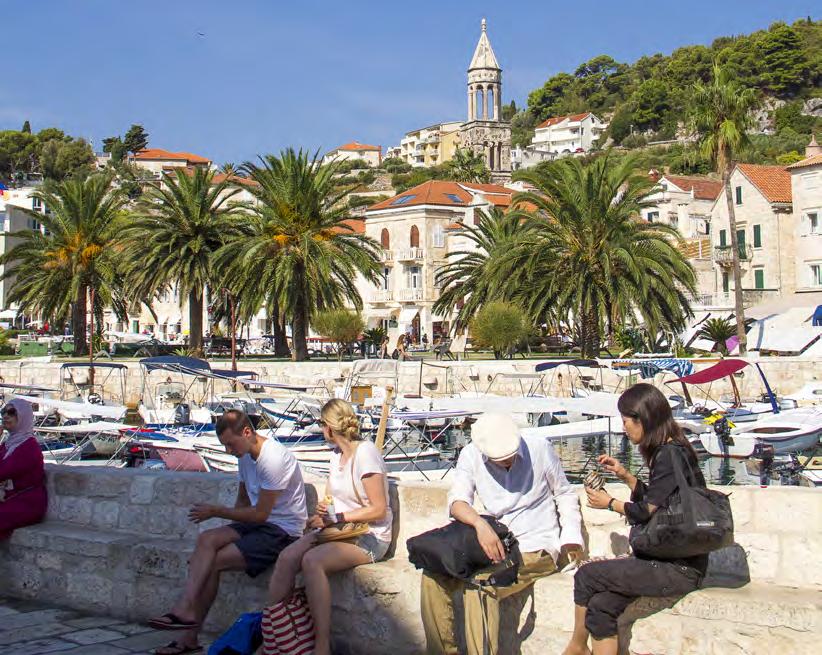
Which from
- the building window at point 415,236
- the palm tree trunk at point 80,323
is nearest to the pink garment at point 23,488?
the palm tree trunk at point 80,323

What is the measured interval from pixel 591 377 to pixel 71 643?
1011 inches

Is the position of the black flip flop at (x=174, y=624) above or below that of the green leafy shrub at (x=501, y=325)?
below

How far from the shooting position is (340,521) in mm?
5902

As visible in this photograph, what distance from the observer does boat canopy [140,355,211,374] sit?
2794 centimetres

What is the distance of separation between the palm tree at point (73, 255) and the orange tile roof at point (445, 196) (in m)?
31.4

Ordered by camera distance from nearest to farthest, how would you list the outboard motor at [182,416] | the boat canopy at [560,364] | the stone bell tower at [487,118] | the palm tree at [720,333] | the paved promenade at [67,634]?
Answer: 1. the paved promenade at [67,634]
2. the outboard motor at [182,416]
3. the boat canopy at [560,364]
4. the palm tree at [720,333]
5. the stone bell tower at [487,118]

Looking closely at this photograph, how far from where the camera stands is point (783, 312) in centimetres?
4856

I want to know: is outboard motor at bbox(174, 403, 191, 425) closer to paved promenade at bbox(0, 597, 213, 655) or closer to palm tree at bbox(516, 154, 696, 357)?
palm tree at bbox(516, 154, 696, 357)

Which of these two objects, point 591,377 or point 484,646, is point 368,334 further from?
point 484,646

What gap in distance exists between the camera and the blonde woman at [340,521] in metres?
5.61

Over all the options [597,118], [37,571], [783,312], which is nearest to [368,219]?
[783,312]

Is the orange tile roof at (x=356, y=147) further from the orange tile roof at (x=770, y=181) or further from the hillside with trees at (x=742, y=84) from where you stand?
the orange tile roof at (x=770, y=181)

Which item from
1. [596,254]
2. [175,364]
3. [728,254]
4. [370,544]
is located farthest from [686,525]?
[728,254]

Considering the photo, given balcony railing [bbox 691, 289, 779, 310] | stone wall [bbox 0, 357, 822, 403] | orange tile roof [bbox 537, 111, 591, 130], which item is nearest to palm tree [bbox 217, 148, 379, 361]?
stone wall [bbox 0, 357, 822, 403]
